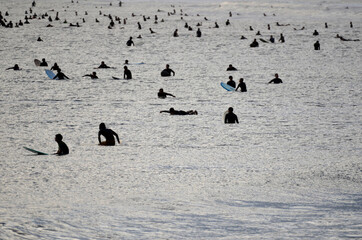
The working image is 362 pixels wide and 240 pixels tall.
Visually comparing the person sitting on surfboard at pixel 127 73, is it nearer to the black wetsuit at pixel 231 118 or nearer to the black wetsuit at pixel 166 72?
the black wetsuit at pixel 166 72

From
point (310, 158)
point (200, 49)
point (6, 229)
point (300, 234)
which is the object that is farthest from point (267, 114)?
point (200, 49)

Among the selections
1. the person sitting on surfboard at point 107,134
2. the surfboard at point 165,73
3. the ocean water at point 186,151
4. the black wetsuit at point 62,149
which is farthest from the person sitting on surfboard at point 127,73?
the black wetsuit at point 62,149

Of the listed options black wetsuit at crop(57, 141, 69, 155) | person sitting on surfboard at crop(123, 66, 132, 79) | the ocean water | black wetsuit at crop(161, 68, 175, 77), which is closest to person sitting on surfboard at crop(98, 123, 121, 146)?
the ocean water

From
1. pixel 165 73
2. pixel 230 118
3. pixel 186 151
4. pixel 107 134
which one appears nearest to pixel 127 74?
pixel 165 73

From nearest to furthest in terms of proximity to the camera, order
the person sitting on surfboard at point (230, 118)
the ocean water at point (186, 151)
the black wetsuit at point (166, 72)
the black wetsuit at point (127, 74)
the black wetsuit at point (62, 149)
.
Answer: the ocean water at point (186, 151) < the black wetsuit at point (62, 149) < the person sitting on surfboard at point (230, 118) < the black wetsuit at point (127, 74) < the black wetsuit at point (166, 72)

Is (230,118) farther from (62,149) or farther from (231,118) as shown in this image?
(62,149)

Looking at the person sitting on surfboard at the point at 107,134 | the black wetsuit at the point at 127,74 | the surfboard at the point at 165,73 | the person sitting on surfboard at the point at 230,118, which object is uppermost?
the surfboard at the point at 165,73

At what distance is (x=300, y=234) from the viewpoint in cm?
779

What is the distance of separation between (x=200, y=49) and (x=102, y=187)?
30966 mm

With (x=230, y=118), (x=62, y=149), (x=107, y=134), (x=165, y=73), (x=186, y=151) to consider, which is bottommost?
(x=62, y=149)

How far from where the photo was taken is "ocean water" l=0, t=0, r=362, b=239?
8.28 m

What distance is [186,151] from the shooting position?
13.5 m

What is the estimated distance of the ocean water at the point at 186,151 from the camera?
27.2 ft

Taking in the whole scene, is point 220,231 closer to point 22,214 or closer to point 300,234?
point 300,234
